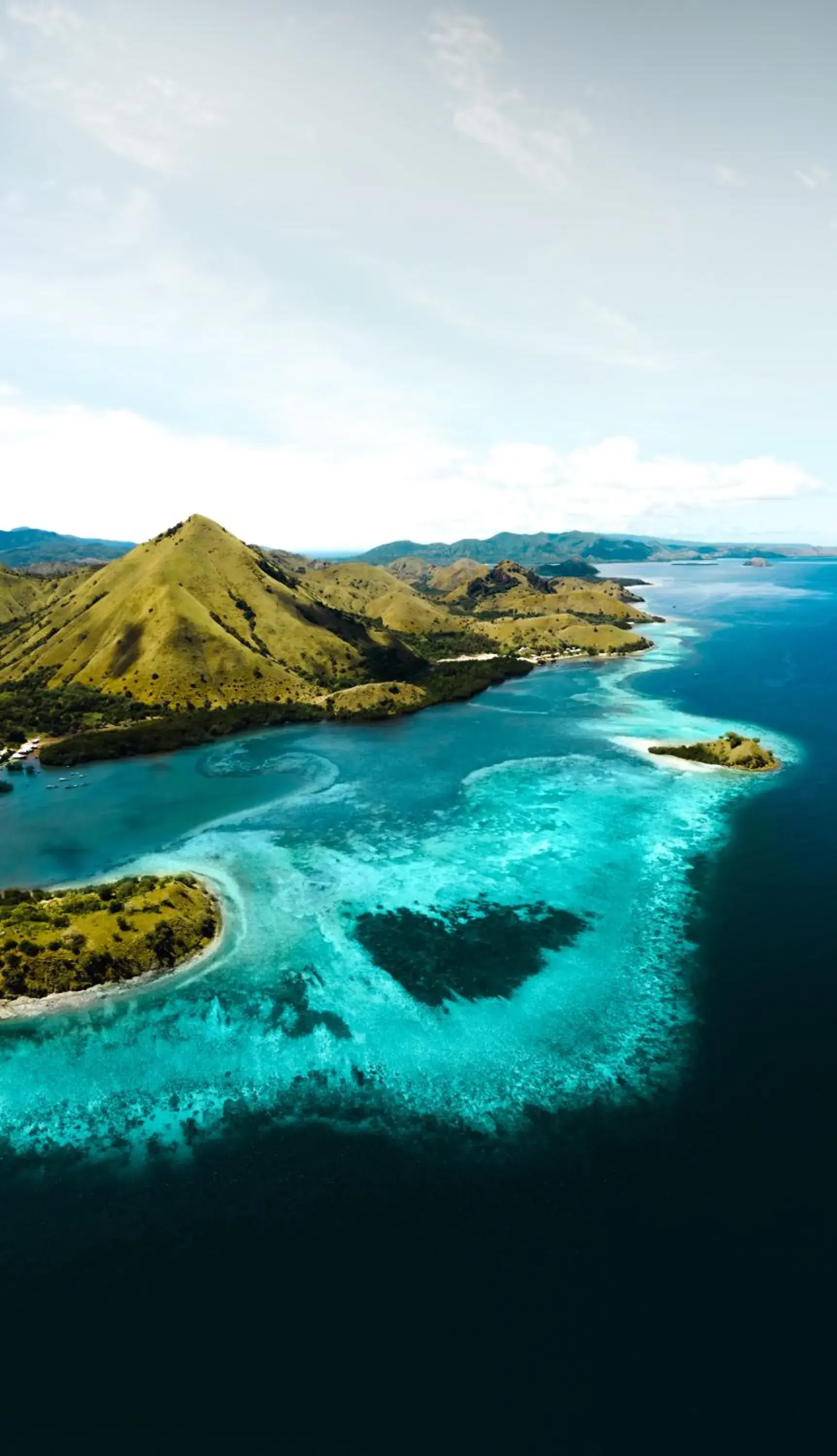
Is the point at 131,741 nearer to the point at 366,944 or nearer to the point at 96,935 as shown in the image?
the point at 96,935

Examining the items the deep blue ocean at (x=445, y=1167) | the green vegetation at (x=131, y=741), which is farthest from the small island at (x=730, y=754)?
the green vegetation at (x=131, y=741)

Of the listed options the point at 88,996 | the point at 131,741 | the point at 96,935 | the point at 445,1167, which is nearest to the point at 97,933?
the point at 96,935

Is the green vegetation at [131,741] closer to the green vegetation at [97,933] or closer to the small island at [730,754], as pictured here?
the green vegetation at [97,933]

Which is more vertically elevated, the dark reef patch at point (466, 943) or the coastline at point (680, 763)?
the coastline at point (680, 763)

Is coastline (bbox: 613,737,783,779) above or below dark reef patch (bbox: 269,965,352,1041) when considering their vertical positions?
above

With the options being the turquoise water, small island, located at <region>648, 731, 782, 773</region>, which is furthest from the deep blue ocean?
small island, located at <region>648, 731, 782, 773</region>

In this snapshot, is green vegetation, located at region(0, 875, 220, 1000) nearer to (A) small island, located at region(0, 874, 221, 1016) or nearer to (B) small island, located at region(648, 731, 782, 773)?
(A) small island, located at region(0, 874, 221, 1016)

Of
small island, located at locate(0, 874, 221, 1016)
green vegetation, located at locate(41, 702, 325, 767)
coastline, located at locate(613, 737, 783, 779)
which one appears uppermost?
green vegetation, located at locate(41, 702, 325, 767)
